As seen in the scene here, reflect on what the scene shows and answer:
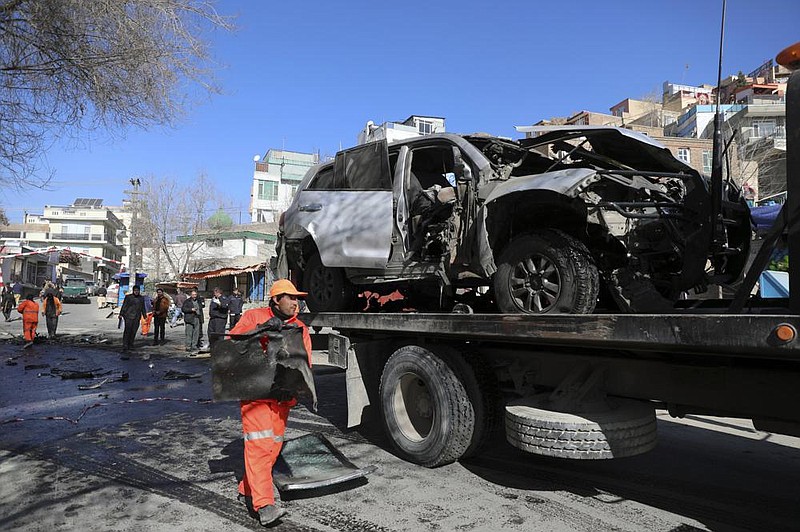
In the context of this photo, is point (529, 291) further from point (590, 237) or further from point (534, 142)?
point (534, 142)

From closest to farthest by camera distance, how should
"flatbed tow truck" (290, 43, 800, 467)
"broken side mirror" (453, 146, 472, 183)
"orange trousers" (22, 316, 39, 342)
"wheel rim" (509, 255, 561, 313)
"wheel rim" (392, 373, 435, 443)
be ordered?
1. "flatbed tow truck" (290, 43, 800, 467)
2. "wheel rim" (509, 255, 561, 313)
3. "broken side mirror" (453, 146, 472, 183)
4. "wheel rim" (392, 373, 435, 443)
5. "orange trousers" (22, 316, 39, 342)

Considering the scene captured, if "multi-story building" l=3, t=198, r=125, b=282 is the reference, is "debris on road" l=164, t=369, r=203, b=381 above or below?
below

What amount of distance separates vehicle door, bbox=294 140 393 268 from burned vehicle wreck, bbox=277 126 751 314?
0.04ft

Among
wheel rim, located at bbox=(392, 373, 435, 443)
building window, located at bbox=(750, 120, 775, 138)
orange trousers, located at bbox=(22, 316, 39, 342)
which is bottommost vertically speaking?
orange trousers, located at bbox=(22, 316, 39, 342)

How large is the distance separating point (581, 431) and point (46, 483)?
3.94 meters

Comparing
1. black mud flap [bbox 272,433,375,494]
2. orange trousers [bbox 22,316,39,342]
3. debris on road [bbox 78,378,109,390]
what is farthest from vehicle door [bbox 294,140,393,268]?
orange trousers [bbox 22,316,39,342]

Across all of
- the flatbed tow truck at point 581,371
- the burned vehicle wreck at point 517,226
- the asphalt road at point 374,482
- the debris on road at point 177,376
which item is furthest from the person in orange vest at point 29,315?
the flatbed tow truck at point 581,371

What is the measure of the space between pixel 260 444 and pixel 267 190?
263ft

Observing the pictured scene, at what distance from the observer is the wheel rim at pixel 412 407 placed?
4578 millimetres

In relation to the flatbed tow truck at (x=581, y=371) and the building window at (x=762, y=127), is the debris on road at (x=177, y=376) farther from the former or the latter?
the building window at (x=762, y=127)

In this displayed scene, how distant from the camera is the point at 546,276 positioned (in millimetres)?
3783

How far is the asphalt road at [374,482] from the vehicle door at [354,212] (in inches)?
74.4

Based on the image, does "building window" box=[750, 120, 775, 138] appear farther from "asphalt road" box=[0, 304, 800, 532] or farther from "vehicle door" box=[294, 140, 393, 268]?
"vehicle door" box=[294, 140, 393, 268]

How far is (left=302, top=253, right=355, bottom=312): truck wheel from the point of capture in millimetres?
5680
